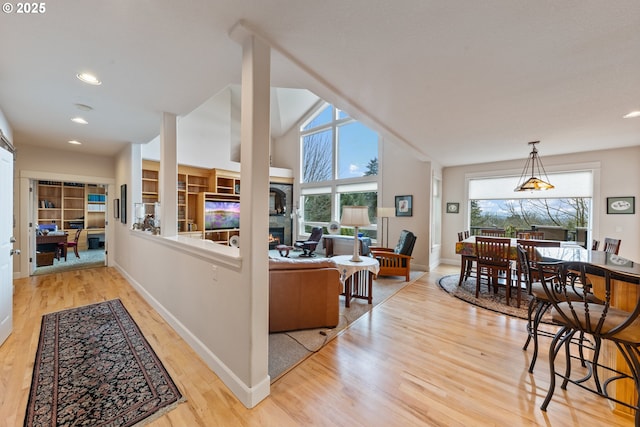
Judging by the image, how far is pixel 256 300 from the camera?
1.70m

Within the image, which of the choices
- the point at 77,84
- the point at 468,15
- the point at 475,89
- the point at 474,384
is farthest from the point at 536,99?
the point at 77,84

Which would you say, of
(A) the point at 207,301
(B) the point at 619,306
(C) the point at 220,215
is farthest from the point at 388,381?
(C) the point at 220,215

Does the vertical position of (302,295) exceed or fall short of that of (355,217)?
it falls short

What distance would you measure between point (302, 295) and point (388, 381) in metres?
1.16

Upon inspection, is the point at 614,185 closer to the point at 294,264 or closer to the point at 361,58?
the point at 361,58

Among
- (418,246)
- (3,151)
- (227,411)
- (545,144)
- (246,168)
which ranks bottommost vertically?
(227,411)

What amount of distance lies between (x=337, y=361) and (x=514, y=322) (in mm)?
2316

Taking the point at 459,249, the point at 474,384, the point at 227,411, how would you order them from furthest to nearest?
1. the point at 459,249
2. the point at 474,384
3. the point at 227,411

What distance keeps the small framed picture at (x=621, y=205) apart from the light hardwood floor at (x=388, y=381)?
373 centimetres

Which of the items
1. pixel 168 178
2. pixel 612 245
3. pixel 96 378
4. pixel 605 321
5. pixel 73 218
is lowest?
pixel 96 378

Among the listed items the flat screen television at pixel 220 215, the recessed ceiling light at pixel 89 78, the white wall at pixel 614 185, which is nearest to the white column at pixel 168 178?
the recessed ceiling light at pixel 89 78

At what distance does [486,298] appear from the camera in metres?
3.77

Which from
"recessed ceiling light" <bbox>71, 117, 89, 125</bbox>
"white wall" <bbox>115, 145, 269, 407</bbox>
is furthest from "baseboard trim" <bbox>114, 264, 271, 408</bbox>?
"recessed ceiling light" <bbox>71, 117, 89, 125</bbox>

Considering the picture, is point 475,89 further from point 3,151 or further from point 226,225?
point 226,225
